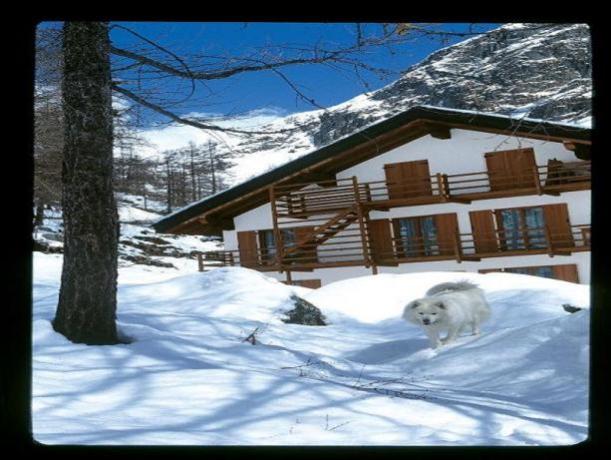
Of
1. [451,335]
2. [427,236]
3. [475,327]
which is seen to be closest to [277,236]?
[451,335]

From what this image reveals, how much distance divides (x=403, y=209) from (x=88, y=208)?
6.53m

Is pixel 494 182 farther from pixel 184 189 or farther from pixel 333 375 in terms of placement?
pixel 184 189

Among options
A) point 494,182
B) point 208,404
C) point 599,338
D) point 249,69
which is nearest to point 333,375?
point 208,404

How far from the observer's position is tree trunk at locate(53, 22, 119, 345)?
2.94m

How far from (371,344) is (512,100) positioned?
2447 mm

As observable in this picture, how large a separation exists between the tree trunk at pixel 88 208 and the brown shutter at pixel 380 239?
12.9 feet

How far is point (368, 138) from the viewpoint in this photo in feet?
14.7

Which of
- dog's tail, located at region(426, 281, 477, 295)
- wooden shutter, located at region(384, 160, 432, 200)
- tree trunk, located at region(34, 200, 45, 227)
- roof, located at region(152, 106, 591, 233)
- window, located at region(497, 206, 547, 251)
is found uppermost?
wooden shutter, located at region(384, 160, 432, 200)

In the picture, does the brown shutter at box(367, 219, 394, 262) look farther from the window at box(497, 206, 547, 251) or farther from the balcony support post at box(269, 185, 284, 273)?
the window at box(497, 206, 547, 251)

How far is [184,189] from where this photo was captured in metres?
2.10

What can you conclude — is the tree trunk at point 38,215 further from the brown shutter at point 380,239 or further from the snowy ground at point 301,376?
the brown shutter at point 380,239

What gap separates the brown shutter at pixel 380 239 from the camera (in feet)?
23.8

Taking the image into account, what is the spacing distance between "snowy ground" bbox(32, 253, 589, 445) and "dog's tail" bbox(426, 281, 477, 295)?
15cm

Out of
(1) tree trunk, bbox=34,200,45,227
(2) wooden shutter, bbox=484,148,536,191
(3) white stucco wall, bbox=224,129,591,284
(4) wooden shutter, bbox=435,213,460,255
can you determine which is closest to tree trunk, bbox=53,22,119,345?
(1) tree trunk, bbox=34,200,45,227
